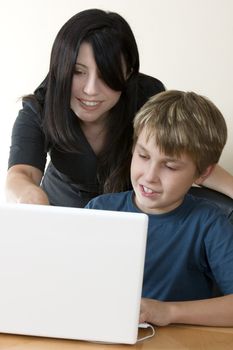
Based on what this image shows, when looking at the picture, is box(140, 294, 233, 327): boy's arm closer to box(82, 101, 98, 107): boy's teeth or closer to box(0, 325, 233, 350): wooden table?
box(0, 325, 233, 350): wooden table

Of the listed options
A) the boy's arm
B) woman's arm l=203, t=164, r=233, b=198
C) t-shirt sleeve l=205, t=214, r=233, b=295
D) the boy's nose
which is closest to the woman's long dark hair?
woman's arm l=203, t=164, r=233, b=198

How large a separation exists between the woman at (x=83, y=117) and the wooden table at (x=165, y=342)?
0.43 m

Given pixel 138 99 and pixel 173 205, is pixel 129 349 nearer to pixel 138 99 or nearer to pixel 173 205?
pixel 173 205

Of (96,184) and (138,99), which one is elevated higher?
(138,99)

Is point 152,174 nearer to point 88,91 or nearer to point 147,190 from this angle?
point 147,190

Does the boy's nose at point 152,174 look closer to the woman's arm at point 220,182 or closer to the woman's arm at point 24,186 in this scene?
the woman's arm at point 24,186

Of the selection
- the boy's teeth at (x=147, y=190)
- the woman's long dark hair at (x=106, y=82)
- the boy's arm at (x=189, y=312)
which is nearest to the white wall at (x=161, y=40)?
the woman's long dark hair at (x=106, y=82)

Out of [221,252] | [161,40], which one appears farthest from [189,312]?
[161,40]

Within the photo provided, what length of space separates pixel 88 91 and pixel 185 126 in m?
0.32

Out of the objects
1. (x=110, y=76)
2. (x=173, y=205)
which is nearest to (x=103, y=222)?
(x=173, y=205)

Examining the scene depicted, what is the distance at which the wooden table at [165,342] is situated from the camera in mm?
919

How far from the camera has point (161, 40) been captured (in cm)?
239

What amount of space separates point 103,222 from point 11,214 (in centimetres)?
13

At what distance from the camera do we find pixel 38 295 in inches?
35.3
